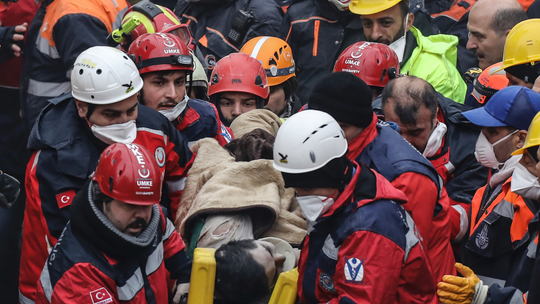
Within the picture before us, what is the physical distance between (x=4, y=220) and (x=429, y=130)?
11.6ft

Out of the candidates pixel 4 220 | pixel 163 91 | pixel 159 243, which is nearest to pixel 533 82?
pixel 163 91

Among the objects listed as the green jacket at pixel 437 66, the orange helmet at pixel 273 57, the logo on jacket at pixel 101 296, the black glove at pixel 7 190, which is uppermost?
the logo on jacket at pixel 101 296

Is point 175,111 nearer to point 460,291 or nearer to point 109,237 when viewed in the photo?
point 109,237

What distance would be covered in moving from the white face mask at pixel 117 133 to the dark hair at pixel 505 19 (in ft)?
12.1

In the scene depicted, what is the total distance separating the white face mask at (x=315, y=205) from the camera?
120 inches

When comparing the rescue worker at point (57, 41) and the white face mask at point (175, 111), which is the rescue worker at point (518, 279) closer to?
the white face mask at point (175, 111)

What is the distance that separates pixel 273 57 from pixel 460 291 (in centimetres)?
357

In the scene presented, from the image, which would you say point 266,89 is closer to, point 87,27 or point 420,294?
point 87,27

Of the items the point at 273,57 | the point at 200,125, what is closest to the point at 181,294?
the point at 200,125

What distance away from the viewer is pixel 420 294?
324 cm

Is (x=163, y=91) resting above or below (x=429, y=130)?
below

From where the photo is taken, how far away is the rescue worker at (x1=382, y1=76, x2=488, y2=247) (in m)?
4.14

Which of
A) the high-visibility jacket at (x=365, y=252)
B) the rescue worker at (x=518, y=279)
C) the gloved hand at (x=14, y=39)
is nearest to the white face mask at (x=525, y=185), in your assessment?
the rescue worker at (x=518, y=279)

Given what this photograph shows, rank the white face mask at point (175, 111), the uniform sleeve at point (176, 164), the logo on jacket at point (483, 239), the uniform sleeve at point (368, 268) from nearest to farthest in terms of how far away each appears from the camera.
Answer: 1. the uniform sleeve at point (368, 268)
2. the logo on jacket at point (483, 239)
3. the uniform sleeve at point (176, 164)
4. the white face mask at point (175, 111)
